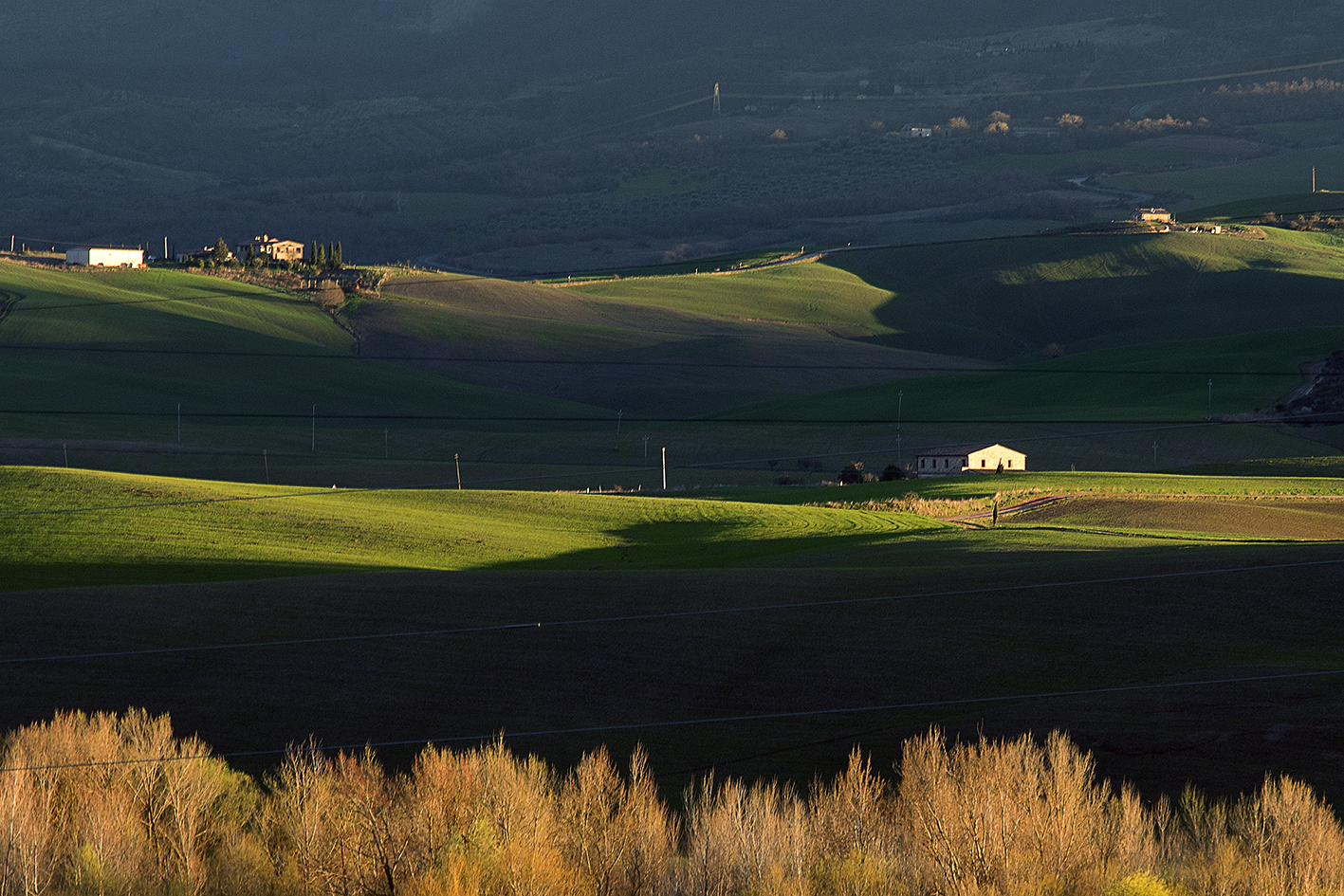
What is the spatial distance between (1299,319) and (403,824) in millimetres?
159539

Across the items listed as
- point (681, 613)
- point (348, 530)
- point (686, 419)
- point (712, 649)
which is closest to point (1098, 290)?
point (686, 419)

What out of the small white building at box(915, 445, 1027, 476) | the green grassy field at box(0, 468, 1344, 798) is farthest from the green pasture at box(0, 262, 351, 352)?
the green grassy field at box(0, 468, 1344, 798)

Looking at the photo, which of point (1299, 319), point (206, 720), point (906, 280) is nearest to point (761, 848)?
point (206, 720)

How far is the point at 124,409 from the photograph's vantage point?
99.9 meters

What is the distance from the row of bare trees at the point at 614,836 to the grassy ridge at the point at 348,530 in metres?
21.1

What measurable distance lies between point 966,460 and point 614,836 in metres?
67.3

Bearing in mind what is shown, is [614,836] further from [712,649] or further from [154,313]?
[154,313]

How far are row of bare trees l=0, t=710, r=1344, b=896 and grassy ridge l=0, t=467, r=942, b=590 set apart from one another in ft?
69.3

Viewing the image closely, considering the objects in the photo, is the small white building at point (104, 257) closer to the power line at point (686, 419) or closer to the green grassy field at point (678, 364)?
the green grassy field at point (678, 364)

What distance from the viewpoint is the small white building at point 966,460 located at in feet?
274

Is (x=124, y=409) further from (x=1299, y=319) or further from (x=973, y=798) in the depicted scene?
(x=1299, y=319)

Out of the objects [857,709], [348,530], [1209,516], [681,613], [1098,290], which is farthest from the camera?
[1098,290]

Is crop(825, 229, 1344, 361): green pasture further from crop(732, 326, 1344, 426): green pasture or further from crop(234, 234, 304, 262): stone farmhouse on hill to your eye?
crop(234, 234, 304, 262): stone farmhouse on hill

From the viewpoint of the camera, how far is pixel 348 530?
159 feet
